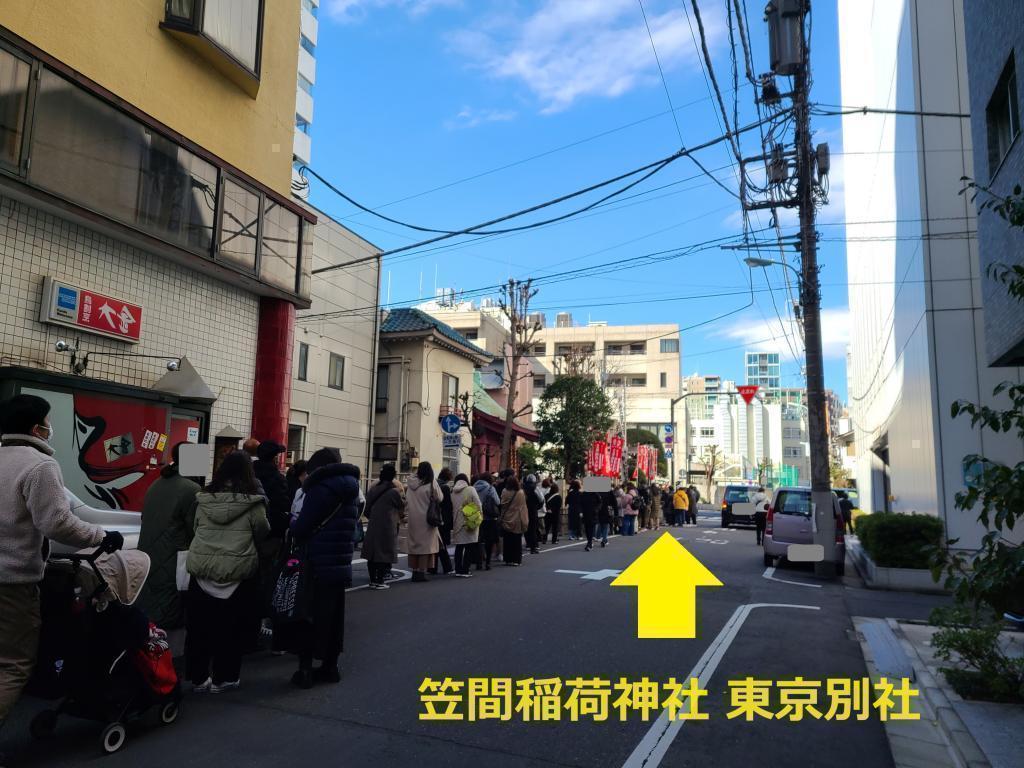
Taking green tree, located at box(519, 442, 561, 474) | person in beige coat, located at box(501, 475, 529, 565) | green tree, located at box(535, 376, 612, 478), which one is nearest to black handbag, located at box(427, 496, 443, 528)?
person in beige coat, located at box(501, 475, 529, 565)

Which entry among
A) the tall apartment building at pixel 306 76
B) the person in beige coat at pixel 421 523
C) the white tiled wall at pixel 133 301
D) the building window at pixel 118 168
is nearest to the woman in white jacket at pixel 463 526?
the person in beige coat at pixel 421 523

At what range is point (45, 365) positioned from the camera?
10.0m

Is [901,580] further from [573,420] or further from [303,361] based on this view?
[573,420]

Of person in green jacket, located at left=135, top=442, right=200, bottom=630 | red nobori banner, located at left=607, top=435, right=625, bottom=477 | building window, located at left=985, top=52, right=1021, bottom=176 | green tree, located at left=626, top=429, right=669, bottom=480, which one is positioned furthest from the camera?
green tree, located at left=626, top=429, right=669, bottom=480

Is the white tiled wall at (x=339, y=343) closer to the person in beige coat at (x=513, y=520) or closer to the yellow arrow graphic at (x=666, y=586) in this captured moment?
the person in beige coat at (x=513, y=520)

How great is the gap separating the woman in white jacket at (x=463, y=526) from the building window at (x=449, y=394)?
49.5ft

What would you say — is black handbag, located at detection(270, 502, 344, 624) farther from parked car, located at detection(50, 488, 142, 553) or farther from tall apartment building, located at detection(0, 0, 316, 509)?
tall apartment building, located at detection(0, 0, 316, 509)

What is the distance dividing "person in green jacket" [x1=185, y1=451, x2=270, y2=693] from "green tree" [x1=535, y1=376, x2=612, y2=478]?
25149 mm

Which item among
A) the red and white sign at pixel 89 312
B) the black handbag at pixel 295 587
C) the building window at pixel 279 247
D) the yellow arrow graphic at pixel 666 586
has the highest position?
the building window at pixel 279 247

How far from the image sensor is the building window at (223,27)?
39.1ft

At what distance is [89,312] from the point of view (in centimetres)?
1062

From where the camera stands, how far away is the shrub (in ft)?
42.1

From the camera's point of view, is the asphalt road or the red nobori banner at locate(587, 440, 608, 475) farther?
the red nobori banner at locate(587, 440, 608, 475)

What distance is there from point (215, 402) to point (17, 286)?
413 centimetres
